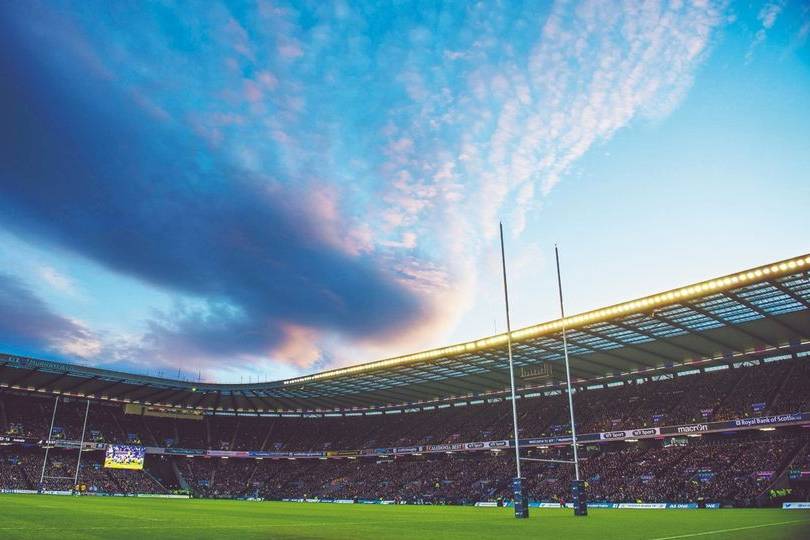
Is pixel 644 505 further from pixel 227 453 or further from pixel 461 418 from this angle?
pixel 227 453

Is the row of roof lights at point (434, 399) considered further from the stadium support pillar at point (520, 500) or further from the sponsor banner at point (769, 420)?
the stadium support pillar at point (520, 500)

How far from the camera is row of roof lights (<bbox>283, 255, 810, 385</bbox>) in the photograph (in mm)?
29609

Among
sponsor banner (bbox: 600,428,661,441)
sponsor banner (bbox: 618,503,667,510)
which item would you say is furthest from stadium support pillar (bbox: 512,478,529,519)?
sponsor banner (bbox: 600,428,661,441)

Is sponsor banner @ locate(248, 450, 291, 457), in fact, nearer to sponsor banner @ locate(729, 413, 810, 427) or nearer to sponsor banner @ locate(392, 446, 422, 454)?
sponsor banner @ locate(392, 446, 422, 454)

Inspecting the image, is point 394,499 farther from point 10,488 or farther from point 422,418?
point 10,488

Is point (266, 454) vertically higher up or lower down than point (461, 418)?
lower down

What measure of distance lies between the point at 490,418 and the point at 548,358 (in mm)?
18490

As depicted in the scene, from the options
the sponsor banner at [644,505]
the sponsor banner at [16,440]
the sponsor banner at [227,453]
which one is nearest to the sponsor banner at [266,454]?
the sponsor banner at [227,453]

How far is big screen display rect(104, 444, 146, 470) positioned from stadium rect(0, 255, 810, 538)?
266 mm

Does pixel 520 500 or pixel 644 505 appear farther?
pixel 644 505

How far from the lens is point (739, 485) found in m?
38.5

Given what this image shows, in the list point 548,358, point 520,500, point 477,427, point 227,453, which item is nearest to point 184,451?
point 227,453

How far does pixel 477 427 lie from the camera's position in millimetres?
64312

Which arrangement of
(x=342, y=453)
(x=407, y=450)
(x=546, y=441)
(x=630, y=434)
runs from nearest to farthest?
1. (x=630, y=434)
2. (x=546, y=441)
3. (x=407, y=450)
4. (x=342, y=453)
